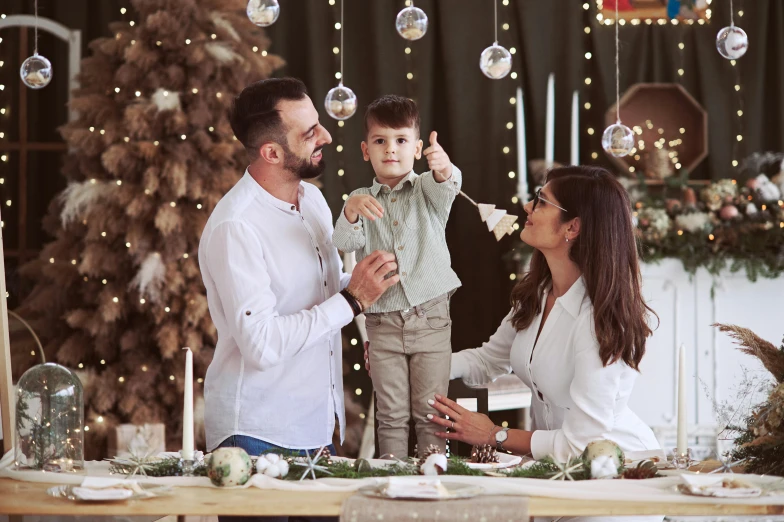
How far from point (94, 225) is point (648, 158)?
3.00 m

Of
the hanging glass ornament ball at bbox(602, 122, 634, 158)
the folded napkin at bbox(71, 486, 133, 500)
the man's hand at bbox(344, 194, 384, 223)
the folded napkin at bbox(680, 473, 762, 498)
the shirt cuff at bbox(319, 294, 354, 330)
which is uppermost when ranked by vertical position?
the hanging glass ornament ball at bbox(602, 122, 634, 158)

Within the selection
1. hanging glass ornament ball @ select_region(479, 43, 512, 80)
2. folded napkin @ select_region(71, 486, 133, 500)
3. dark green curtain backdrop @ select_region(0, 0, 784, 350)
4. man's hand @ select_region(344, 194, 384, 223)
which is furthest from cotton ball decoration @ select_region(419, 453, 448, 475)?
dark green curtain backdrop @ select_region(0, 0, 784, 350)

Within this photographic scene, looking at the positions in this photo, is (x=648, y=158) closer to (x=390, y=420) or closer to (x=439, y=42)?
(x=439, y=42)

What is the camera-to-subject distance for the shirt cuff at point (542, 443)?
7.83 feet

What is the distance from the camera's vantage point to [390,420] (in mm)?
2734

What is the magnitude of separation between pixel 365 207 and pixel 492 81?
9.73 ft

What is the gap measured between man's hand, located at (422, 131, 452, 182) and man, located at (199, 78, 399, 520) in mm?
298

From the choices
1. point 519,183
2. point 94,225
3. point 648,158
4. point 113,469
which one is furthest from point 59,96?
point 113,469

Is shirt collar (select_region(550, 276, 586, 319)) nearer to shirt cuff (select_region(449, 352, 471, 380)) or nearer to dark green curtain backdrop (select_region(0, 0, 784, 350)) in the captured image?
shirt cuff (select_region(449, 352, 471, 380))

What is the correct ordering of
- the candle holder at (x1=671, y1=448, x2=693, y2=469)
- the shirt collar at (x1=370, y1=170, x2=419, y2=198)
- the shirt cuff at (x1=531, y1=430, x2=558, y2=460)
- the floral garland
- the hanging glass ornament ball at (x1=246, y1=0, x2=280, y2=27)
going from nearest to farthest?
the candle holder at (x1=671, y1=448, x2=693, y2=469)
the shirt cuff at (x1=531, y1=430, x2=558, y2=460)
the shirt collar at (x1=370, y1=170, x2=419, y2=198)
the hanging glass ornament ball at (x1=246, y1=0, x2=280, y2=27)
the floral garland

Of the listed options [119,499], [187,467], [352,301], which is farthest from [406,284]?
[119,499]

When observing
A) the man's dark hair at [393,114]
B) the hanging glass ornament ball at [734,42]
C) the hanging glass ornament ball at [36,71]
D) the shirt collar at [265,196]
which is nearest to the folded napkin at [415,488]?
the shirt collar at [265,196]

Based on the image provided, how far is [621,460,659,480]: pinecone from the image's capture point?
6.62 ft

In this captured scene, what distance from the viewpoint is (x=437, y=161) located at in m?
2.66
